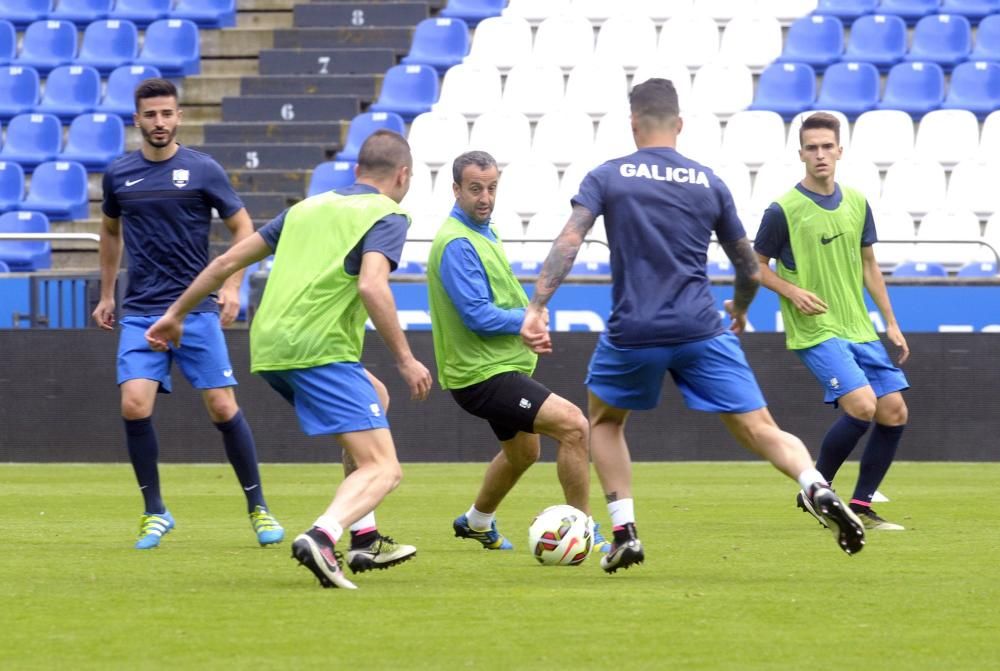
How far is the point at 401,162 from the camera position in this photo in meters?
→ 7.01

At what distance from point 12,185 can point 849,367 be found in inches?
525

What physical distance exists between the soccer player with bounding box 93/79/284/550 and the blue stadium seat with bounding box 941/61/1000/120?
40.9ft

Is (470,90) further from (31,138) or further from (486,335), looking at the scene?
(486,335)

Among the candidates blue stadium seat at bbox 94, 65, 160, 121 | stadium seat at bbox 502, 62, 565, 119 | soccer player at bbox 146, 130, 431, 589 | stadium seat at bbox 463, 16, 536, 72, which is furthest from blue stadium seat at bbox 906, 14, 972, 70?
soccer player at bbox 146, 130, 431, 589

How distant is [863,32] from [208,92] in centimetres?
794

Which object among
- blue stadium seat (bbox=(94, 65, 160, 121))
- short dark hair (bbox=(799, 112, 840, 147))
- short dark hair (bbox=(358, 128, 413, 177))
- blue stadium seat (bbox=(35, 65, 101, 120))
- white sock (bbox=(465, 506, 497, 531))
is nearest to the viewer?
short dark hair (bbox=(358, 128, 413, 177))

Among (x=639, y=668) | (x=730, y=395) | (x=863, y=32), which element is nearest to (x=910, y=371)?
(x=863, y=32)

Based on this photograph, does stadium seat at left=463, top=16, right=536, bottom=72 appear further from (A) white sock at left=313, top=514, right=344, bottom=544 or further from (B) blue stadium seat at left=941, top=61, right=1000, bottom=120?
(A) white sock at left=313, top=514, right=344, bottom=544

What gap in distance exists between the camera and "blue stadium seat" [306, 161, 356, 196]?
62.5 feet

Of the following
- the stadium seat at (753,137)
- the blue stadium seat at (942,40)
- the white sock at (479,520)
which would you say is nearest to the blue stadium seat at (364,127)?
the stadium seat at (753,137)

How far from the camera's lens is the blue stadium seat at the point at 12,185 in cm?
2022

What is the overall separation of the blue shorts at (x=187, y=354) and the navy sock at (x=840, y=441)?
10.8ft

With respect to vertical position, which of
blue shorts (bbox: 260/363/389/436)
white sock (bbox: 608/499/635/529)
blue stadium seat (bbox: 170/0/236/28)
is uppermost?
blue stadium seat (bbox: 170/0/236/28)

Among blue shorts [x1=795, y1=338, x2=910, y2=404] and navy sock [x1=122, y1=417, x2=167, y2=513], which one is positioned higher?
blue shorts [x1=795, y1=338, x2=910, y2=404]
